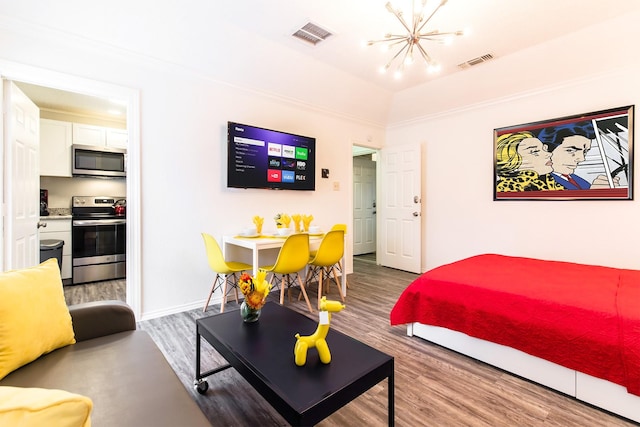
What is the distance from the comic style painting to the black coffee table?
3475 mm

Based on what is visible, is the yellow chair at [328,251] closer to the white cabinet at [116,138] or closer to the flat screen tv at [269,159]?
the flat screen tv at [269,159]

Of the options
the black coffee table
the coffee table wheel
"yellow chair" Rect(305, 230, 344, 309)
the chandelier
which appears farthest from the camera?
"yellow chair" Rect(305, 230, 344, 309)

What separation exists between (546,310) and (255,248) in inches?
92.3

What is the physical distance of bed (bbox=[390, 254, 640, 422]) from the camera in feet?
5.29

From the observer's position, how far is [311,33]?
307 cm

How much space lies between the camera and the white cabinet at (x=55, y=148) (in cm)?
411

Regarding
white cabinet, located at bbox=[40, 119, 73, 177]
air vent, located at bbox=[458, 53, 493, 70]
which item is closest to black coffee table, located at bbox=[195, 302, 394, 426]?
air vent, located at bbox=[458, 53, 493, 70]

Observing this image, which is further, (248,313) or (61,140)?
(61,140)

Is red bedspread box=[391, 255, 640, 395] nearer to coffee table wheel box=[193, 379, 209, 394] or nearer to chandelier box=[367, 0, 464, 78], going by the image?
coffee table wheel box=[193, 379, 209, 394]

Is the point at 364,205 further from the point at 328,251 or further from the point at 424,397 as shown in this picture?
the point at 424,397

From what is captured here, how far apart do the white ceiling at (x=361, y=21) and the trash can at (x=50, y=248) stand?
2710mm

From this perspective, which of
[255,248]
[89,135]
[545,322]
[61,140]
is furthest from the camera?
[89,135]

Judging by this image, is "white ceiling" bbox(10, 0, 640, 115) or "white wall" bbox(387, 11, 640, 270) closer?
"white ceiling" bbox(10, 0, 640, 115)

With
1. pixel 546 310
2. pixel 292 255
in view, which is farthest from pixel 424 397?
pixel 292 255
